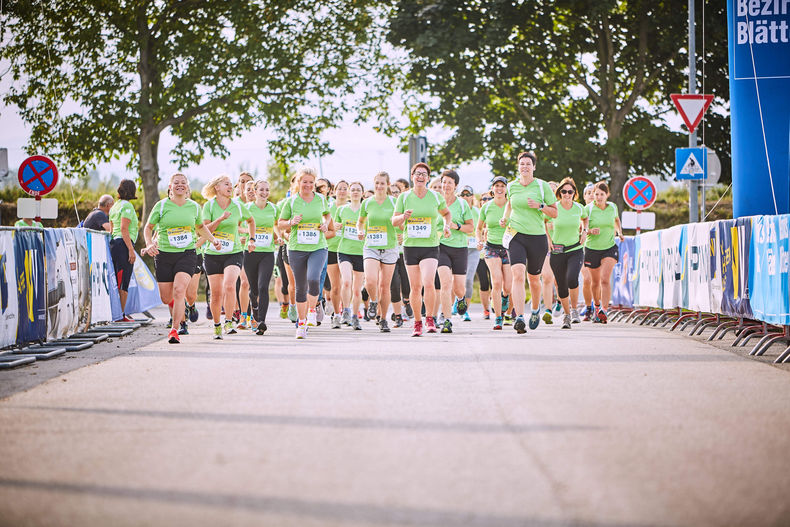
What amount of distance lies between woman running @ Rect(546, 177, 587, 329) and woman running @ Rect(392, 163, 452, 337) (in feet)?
9.01

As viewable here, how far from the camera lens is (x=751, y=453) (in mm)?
5520

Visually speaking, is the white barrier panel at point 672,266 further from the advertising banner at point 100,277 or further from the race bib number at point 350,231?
the advertising banner at point 100,277

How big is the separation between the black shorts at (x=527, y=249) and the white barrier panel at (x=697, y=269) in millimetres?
1988

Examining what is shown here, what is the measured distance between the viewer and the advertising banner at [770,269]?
1048 centimetres

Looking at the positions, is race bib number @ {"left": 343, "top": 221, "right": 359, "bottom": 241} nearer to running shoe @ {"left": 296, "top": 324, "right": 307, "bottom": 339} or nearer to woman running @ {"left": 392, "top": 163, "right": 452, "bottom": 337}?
woman running @ {"left": 392, "top": 163, "right": 452, "bottom": 337}

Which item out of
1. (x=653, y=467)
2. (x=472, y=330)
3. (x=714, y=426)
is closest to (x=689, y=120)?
(x=472, y=330)

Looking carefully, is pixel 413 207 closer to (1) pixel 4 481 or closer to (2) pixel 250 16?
(1) pixel 4 481

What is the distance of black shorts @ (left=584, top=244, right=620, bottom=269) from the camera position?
17.1m

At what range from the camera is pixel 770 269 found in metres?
10.9

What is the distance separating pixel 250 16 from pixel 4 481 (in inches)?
1190

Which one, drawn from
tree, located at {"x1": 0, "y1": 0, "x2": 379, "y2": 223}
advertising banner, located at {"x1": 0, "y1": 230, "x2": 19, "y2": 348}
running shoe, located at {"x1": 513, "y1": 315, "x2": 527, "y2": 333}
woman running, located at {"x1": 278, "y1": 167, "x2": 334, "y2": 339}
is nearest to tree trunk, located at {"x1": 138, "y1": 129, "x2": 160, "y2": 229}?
tree, located at {"x1": 0, "y1": 0, "x2": 379, "y2": 223}

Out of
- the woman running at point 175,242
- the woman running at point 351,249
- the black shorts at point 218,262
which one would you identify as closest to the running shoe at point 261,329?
the black shorts at point 218,262

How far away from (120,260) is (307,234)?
160 inches

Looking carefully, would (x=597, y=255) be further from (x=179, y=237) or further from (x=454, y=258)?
(x=179, y=237)
